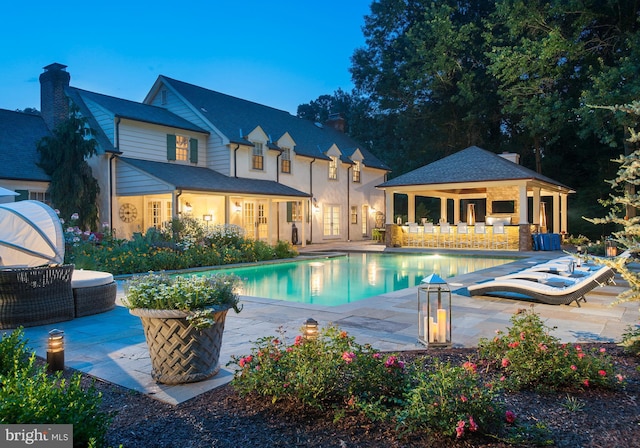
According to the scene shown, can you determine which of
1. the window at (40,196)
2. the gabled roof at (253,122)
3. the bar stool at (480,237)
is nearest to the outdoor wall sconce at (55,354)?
the window at (40,196)

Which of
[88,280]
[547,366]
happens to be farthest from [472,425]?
[88,280]

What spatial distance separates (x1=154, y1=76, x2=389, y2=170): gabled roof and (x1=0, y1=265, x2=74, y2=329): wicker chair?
45.9 feet

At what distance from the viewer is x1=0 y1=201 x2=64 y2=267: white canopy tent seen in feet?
21.3

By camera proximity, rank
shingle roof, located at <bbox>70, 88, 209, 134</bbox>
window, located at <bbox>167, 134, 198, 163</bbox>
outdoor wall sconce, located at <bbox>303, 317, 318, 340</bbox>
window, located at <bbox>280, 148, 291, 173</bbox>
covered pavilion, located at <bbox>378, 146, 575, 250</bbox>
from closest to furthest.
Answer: outdoor wall sconce, located at <bbox>303, 317, 318, 340</bbox> < shingle roof, located at <bbox>70, 88, 209, 134</bbox> < covered pavilion, located at <bbox>378, 146, 575, 250</bbox> < window, located at <bbox>167, 134, 198, 163</bbox> < window, located at <bbox>280, 148, 291, 173</bbox>

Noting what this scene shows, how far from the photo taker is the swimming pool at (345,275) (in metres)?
9.75

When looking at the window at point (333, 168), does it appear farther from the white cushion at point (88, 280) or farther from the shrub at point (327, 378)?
the shrub at point (327, 378)

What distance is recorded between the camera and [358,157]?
27.1m

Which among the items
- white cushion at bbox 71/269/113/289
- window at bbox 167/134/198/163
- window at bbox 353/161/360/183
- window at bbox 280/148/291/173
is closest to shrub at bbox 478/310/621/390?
white cushion at bbox 71/269/113/289

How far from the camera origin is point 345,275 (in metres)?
12.6

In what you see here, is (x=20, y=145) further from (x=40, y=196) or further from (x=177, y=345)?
(x=177, y=345)

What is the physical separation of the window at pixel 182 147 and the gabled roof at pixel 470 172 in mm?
8727

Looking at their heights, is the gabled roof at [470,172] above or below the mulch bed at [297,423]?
above

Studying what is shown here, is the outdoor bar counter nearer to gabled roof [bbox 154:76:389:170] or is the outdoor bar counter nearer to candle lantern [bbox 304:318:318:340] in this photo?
gabled roof [bbox 154:76:389:170]

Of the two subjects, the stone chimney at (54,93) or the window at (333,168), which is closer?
the stone chimney at (54,93)
